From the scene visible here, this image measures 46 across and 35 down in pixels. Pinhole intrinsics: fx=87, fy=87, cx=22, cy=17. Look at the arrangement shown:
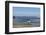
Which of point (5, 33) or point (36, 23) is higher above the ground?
point (36, 23)

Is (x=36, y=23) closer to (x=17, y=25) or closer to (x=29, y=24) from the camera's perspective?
(x=29, y=24)

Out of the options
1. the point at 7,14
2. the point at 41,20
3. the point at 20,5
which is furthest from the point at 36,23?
the point at 7,14

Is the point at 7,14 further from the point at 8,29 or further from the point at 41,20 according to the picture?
the point at 41,20

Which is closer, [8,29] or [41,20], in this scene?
[8,29]

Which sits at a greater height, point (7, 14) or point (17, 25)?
point (7, 14)
